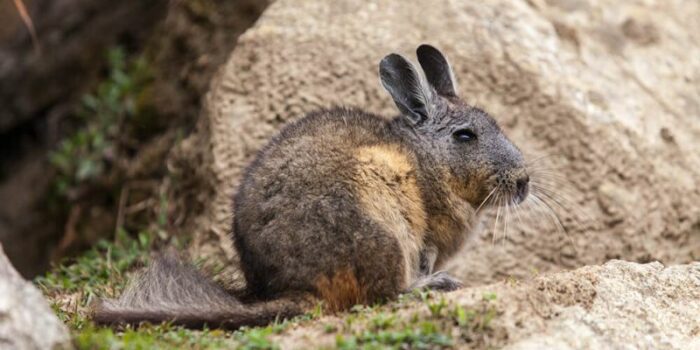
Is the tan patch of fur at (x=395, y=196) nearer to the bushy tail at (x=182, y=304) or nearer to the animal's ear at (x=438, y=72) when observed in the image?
the bushy tail at (x=182, y=304)

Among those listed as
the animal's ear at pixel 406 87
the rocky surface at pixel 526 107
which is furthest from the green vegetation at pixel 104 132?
the animal's ear at pixel 406 87

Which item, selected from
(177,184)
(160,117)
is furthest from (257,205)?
(160,117)

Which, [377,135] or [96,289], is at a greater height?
[377,135]

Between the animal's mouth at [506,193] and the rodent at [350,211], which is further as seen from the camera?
the animal's mouth at [506,193]

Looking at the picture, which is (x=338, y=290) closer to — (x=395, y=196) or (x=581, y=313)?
(x=395, y=196)

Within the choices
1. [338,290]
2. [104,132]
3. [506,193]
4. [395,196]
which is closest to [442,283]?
[395,196]

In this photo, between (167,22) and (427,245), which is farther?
(167,22)

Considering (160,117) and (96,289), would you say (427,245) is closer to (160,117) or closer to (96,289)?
(96,289)
